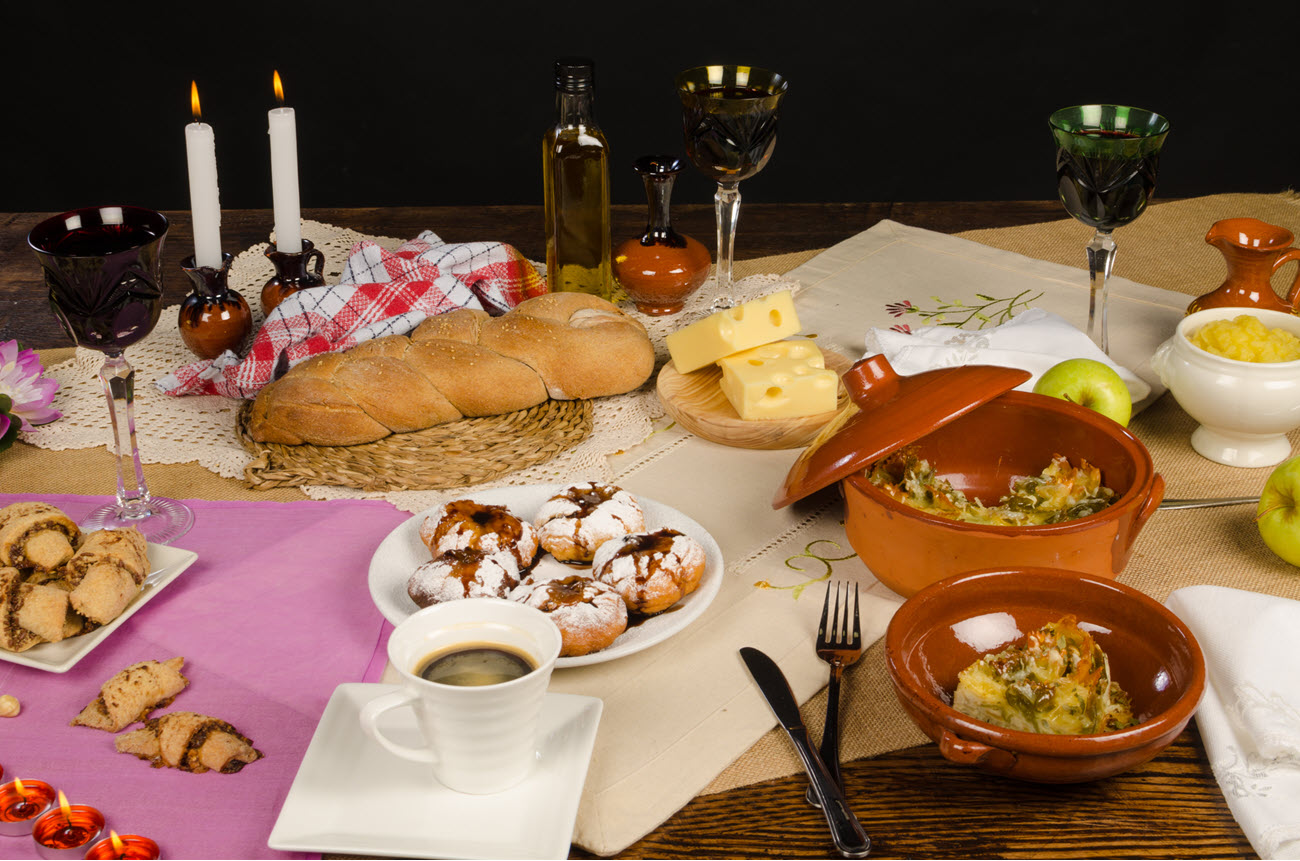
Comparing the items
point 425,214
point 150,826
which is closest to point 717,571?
point 150,826

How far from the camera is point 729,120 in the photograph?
190 centimetres

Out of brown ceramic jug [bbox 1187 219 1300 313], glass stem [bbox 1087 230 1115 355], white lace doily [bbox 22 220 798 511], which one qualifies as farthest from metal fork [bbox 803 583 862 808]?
brown ceramic jug [bbox 1187 219 1300 313]

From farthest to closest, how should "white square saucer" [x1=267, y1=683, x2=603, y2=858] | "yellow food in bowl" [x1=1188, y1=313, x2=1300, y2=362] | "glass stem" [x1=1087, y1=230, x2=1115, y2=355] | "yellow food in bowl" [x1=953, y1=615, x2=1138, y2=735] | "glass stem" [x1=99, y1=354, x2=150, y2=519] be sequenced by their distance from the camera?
"glass stem" [x1=1087, y1=230, x2=1115, y2=355] → "yellow food in bowl" [x1=1188, y1=313, x2=1300, y2=362] → "glass stem" [x1=99, y1=354, x2=150, y2=519] → "yellow food in bowl" [x1=953, y1=615, x2=1138, y2=735] → "white square saucer" [x1=267, y1=683, x2=603, y2=858]

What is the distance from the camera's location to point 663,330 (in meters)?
2.10

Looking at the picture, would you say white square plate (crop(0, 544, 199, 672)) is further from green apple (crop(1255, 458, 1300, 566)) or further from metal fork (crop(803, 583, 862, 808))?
green apple (crop(1255, 458, 1300, 566))

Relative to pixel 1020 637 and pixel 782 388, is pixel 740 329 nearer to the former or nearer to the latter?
pixel 782 388

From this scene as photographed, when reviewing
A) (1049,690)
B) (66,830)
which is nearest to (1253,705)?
(1049,690)

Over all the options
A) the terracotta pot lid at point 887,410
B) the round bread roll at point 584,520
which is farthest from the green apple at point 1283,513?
the round bread roll at point 584,520

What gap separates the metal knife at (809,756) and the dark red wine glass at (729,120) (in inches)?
38.2

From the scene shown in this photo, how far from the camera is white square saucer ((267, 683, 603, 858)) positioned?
3.06 ft

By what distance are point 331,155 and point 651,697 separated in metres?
2.71

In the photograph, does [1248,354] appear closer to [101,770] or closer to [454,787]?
[454,787]

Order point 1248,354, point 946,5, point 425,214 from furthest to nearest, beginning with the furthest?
point 946,5, point 425,214, point 1248,354

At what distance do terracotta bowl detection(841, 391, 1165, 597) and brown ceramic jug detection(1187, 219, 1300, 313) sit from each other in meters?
0.65
